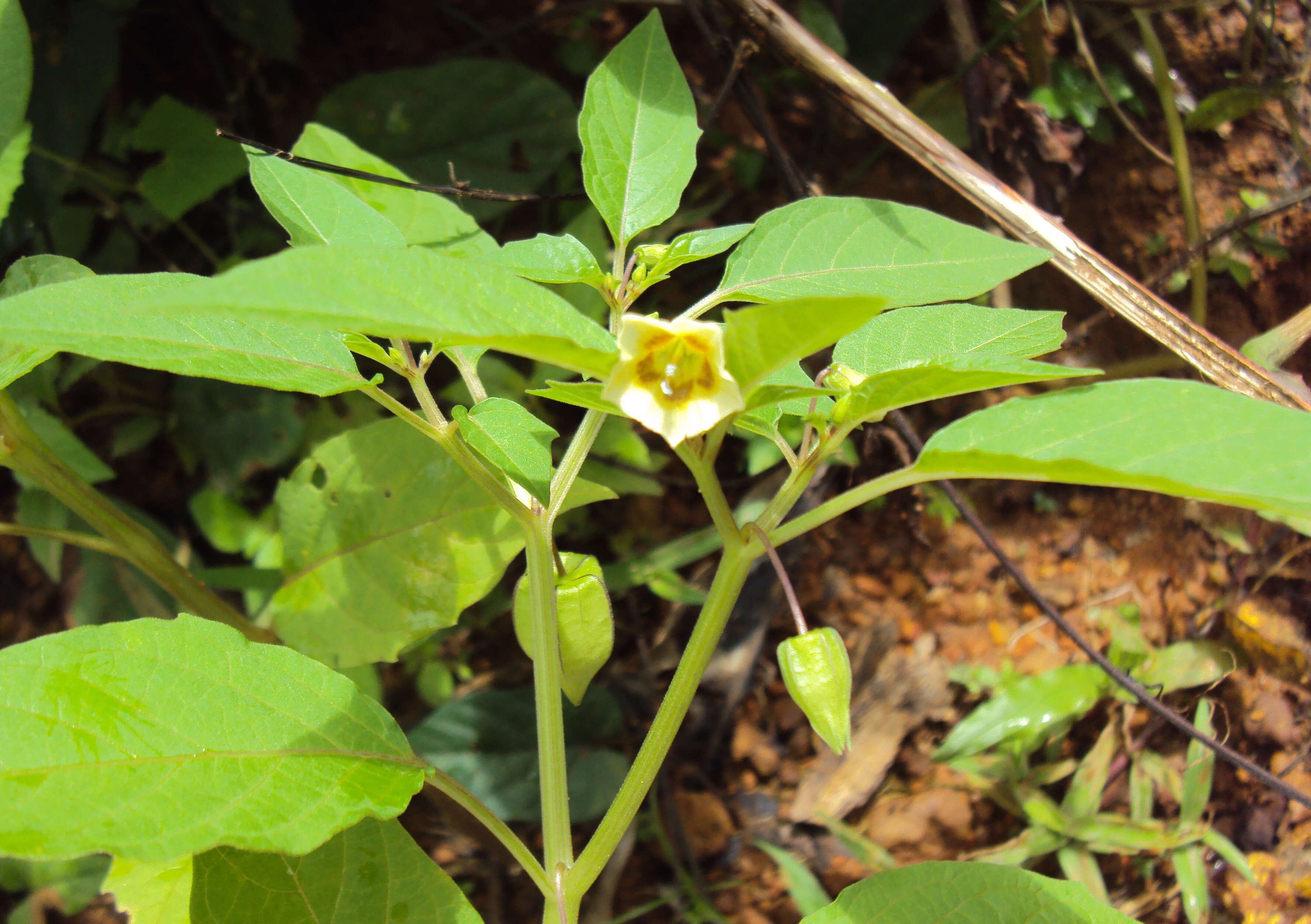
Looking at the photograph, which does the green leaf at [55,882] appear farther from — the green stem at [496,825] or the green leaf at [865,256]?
the green leaf at [865,256]

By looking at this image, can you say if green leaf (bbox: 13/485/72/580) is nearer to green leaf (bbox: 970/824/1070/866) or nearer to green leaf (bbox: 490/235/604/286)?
green leaf (bbox: 490/235/604/286)

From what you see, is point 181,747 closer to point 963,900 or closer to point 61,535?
point 61,535

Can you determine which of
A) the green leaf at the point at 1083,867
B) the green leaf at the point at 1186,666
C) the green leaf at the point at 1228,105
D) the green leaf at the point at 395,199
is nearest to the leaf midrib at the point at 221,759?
the green leaf at the point at 395,199

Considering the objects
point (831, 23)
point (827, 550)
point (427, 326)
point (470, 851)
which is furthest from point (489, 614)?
point (831, 23)

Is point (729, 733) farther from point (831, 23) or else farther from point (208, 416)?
point (831, 23)

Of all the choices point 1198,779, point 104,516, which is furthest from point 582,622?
point 1198,779

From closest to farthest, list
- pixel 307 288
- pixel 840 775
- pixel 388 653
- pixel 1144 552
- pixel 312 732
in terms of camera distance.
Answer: pixel 307 288 < pixel 312 732 < pixel 388 653 < pixel 840 775 < pixel 1144 552

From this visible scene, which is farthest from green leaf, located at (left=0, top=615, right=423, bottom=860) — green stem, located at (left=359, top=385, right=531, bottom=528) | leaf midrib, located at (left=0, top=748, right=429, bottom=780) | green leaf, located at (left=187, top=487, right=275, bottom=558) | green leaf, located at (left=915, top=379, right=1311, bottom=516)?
green leaf, located at (left=187, top=487, right=275, bottom=558)
